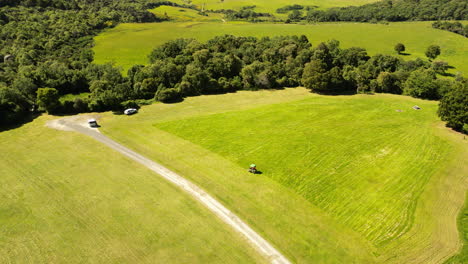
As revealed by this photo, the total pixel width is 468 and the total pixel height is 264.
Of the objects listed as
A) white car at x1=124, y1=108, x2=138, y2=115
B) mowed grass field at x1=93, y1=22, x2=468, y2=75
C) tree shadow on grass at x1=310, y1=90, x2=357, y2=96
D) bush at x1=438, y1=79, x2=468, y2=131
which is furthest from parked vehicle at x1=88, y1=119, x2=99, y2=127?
bush at x1=438, y1=79, x2=468, y2=131

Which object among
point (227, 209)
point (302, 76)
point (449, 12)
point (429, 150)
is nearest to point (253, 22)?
point (302, 76)

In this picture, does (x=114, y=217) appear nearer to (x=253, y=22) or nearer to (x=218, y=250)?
(x=218, y=250)

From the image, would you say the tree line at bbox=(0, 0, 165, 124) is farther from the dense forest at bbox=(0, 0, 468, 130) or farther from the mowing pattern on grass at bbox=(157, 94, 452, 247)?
the mowing pattern on grass at bbox=(157, 94, 452, 247)

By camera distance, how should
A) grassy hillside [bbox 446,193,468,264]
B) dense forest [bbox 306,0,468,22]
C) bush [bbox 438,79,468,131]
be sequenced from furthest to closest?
dense forest [bbox 306,0,468,22], bush [bbox 438,79,468,131], grassy hillside [bbox 446,193,468,264]

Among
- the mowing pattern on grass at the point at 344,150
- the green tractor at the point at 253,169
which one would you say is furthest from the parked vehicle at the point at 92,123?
the green tractor at the point at 253,169

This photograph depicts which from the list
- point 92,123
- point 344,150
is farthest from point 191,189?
point 92,123
